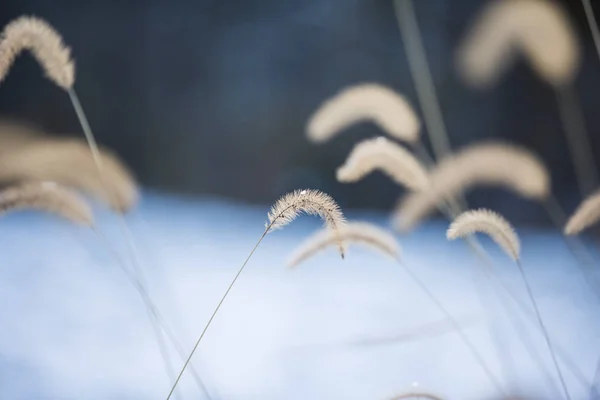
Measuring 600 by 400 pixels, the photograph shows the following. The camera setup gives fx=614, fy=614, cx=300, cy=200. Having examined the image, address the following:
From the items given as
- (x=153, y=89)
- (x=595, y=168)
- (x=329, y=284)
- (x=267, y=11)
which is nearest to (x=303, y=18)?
(x=267, y=11)

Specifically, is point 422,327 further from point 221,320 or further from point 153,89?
point 153,89

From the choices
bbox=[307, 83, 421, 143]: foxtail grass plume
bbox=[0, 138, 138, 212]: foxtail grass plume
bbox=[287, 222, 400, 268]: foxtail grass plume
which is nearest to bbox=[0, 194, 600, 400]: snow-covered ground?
bbox=[287, 222, 400, 268]: foxtail grass plume

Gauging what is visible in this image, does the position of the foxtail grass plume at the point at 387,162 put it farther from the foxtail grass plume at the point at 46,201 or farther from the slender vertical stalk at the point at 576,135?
the slender vertical stalk at the point at 576,135

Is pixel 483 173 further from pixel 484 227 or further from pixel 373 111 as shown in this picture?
pixel 484 227

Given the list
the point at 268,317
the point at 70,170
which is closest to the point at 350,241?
the point at 70,170

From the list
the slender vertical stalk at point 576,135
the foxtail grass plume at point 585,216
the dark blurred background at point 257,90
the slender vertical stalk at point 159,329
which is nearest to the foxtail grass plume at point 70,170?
the slender vertical stalk at point 159,329

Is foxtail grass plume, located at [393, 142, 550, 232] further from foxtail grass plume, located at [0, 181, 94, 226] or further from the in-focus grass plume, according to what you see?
foxtail grass plume, located at [0, 181, 94, 226]
